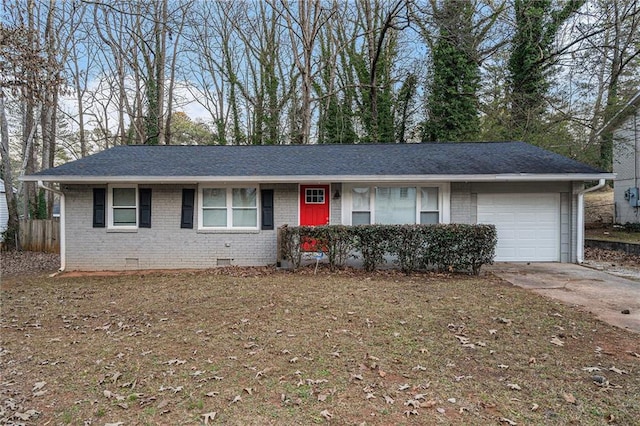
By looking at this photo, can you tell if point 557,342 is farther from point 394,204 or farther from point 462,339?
point 394,204

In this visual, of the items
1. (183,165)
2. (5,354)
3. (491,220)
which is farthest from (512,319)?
(183,165)

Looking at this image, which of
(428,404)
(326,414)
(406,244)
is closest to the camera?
(326,414)

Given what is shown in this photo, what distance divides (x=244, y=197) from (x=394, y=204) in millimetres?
4066

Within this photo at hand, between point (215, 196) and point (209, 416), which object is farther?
point (215, 196)

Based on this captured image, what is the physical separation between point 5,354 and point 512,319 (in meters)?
6.30

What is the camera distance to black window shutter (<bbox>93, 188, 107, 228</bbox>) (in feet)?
31.8

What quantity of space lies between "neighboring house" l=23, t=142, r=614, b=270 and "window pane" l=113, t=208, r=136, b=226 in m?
0.03

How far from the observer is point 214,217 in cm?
984

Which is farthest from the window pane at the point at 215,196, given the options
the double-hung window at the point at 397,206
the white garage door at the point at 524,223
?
the white garage door at the point at 524,223

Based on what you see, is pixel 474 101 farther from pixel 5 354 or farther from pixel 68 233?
pixel 5 354

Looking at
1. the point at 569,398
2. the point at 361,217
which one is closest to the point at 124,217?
the point at 361,217

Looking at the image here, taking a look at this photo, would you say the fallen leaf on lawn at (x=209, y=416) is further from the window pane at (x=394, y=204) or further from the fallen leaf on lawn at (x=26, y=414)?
the window pane at (x=394, y=204)

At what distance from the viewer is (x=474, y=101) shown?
705 inches

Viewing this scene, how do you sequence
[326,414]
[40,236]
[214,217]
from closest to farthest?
[326,414], [214,217], [40,236]
